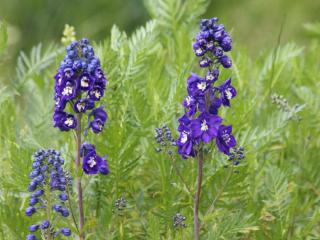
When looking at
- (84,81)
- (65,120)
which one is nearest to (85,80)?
(84,81)

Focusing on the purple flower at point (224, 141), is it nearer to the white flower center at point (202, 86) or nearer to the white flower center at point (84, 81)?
the white flower center at point (202, 86)

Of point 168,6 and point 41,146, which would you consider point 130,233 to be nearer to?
point 41,146

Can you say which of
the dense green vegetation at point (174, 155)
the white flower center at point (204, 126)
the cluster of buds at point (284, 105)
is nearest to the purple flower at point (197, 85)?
the white flower center at point (204, 126)

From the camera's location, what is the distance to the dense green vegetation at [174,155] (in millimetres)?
2977

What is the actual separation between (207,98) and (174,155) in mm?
602

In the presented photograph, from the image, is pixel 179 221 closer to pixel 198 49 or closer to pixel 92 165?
pixel 92 165

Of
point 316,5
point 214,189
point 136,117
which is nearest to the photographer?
point 214,189

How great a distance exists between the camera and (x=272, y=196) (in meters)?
3.18

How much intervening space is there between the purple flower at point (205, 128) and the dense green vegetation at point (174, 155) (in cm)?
19

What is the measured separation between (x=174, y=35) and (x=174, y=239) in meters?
1.66

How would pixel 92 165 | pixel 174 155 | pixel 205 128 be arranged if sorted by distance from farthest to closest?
pixel 174 155
pixel 92 165
pixel 205 128

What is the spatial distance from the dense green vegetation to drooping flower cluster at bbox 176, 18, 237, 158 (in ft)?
0.55

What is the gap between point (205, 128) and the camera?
2545 millimetres

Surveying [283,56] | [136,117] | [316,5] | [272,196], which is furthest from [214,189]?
[316,5]
